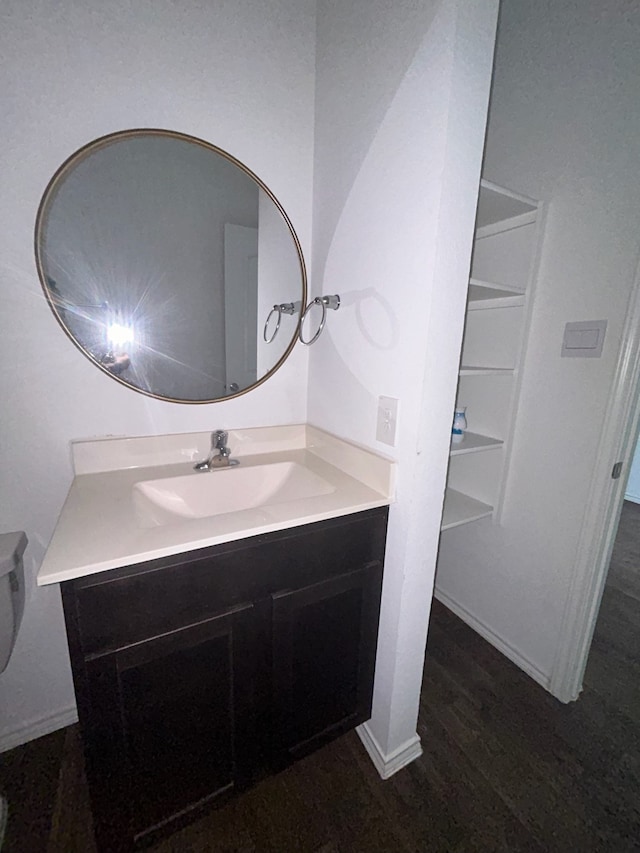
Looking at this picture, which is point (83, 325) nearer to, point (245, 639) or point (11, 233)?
point (11, 233)

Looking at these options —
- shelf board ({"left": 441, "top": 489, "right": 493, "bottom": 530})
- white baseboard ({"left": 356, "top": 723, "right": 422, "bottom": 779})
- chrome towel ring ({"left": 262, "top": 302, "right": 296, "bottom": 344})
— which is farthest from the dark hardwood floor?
chrome towel ring ({"left": 262, "top": 302, "right": 296, "bottom": 344})

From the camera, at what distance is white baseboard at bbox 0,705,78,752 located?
3.87ft

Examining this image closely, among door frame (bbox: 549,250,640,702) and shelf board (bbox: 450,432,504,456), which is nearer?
door frame (bbox: 549,250,640,702)

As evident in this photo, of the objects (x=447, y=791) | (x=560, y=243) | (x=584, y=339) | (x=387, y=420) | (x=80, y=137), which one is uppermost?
(x=80, y=137)

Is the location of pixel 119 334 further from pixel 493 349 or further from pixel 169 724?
pixel 493 349

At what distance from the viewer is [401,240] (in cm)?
92

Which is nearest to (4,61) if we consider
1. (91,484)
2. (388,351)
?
(91,484)

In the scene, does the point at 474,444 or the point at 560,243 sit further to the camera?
the point at 474,444

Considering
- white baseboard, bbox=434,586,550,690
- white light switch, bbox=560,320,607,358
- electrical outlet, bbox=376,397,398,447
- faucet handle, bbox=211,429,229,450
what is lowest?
white baseboard, bbox=434,586,550,690

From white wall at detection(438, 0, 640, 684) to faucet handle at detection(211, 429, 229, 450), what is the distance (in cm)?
120

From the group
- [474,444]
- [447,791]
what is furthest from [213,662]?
[474,444]

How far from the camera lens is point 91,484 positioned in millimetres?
1063

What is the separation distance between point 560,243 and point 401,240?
809 millimetres

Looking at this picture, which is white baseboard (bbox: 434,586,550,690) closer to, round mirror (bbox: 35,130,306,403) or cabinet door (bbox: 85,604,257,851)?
cabinet door (bbox: 85,604,257,851)
